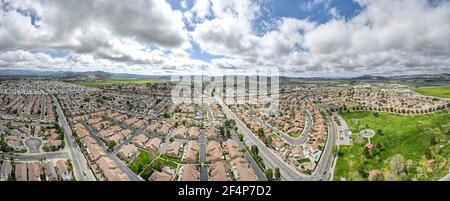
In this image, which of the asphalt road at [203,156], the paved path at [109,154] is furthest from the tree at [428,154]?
the paved path at [109,154]

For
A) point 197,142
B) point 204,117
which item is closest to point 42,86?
point 204,117

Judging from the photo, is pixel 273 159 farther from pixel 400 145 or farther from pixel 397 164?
pixel 400 145

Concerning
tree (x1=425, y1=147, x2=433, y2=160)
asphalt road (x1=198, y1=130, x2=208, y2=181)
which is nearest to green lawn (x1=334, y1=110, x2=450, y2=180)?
tree (x1=425, y1=147, x2=433, y2=160)

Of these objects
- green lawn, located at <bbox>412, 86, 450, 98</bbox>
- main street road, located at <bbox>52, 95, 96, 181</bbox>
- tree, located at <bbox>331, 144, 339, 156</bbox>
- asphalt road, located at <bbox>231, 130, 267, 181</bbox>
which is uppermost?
green lawn, located at <bbox>412, 86, 450, 98</bbox>

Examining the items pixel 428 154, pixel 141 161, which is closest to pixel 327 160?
pixel 428 154

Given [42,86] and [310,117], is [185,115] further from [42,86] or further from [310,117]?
[42,86]

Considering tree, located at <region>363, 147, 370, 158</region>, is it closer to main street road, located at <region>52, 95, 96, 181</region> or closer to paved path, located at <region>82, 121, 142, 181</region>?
paved path, located at <region>82, 121, 142, 181</region>
